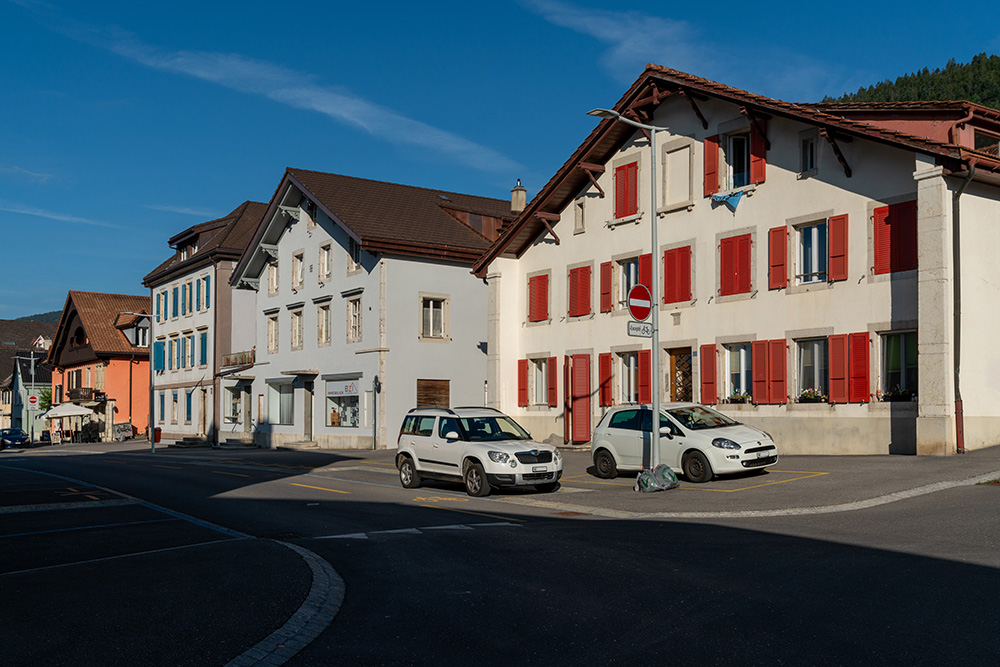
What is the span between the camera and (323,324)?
143ft

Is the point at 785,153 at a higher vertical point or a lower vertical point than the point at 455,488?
higher

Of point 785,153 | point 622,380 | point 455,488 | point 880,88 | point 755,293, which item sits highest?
point 880,88

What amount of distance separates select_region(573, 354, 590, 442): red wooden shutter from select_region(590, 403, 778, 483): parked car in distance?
9.83m

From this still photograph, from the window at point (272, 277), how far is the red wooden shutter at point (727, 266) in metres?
27.7

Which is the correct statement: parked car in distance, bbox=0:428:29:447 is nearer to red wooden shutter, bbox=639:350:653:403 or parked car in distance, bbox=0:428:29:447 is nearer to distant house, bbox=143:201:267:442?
distant house, bbox=143:201:267:442

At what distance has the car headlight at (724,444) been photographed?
739 inches

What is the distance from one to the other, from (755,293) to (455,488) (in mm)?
10458

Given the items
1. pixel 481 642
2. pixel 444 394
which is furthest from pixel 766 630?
pixel 444 394

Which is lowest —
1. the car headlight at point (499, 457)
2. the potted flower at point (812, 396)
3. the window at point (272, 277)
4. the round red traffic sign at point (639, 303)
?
the car headlight at point (499, 457)

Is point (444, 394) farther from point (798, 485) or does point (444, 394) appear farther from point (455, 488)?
point (798, 485)

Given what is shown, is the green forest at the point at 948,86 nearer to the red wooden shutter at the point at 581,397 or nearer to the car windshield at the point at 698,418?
the red wooden shutter at the point at 581,397

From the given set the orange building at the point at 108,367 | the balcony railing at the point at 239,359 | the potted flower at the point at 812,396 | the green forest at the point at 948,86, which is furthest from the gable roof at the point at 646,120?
the green forest at the point at 948,86

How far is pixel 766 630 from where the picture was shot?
22.9 ft

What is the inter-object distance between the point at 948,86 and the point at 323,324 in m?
69.7
